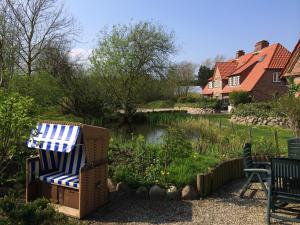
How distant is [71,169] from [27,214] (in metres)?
2.55

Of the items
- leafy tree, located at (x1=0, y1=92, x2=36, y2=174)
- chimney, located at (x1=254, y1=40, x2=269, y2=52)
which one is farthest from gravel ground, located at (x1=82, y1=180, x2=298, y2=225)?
chimney, located at (x1=254, y1=40, x2=269, y2=52)

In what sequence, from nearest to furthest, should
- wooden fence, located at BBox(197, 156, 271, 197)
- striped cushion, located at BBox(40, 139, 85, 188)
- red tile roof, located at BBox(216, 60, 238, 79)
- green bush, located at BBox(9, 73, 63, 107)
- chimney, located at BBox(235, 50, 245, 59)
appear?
striped cushion, located at BBox(40, 139, 85, 188), wooden fence, located at BBox(197, 156, 271, 197), green bush, located at BBox(9, 73, 63, 107), red tile roof, located at BBox(216, 60, 238, 79), chimney, located at BBox(235, 50, 245, 59)

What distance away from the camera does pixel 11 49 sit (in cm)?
2267

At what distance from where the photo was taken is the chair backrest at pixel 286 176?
5059mm

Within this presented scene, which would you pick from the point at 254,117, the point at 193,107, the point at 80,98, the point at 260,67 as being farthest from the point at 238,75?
the point at 80,98

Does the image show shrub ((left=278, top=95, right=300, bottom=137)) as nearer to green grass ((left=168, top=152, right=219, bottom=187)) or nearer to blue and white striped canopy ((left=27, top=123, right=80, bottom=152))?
green grass ((left=168, top=152, right=219, bottom=187))

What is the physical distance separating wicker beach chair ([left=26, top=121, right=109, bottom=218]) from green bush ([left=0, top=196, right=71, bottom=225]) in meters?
1.27

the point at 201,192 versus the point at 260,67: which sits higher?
the point at 260,67

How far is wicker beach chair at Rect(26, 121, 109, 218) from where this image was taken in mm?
5977

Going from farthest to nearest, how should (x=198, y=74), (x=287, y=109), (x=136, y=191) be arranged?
(x=198, y=74), (x=287, y=109), (x=136, y=191)

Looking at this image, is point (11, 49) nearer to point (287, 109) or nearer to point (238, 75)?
point (287, 109)

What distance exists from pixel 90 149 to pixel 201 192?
101 inches

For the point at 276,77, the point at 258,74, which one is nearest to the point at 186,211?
the point at 276,77

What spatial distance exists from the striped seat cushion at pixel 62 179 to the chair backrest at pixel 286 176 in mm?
3223
